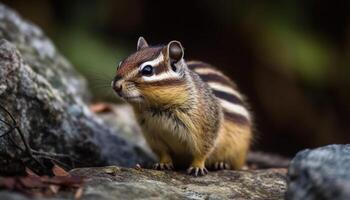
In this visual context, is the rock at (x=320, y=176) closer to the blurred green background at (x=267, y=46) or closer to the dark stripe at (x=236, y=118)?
the dark stripe at (x=236, y=118)

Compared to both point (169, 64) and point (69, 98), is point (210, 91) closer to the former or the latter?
point (169, 64)

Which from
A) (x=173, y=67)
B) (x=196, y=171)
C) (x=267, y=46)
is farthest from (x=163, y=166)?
(x=267, y=46)

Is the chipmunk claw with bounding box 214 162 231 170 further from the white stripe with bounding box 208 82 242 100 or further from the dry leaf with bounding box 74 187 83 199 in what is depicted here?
the dry leaf with bounding box 74 187 83 199

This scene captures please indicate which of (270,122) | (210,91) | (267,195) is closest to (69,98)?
(210,91)

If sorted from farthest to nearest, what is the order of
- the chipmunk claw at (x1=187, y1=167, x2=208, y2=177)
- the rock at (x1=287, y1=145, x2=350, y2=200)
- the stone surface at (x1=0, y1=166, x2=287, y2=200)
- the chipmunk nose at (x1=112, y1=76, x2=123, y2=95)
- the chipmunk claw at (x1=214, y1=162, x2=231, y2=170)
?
1. the chipmunk claw at (x1=214, y1=162, x2=231, y2=170)
2. the chipmunk claw at (x1=187, y1=167, x2=208, y2=177)
3. the chipmunk nose at (x1=112, y1=76, x2=123, y2=95)
4. the stone surface at (x1=0, y1=166, x2=287, y2=200)
5. the rock at (x1=287, y1=145, x2=350, y2=200)

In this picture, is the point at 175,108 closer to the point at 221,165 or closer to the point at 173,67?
the point at 173,67

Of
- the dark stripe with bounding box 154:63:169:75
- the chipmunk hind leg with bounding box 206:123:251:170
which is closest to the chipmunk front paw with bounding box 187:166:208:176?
the chipmunk hind leg with bounding box 206:123:251:170
